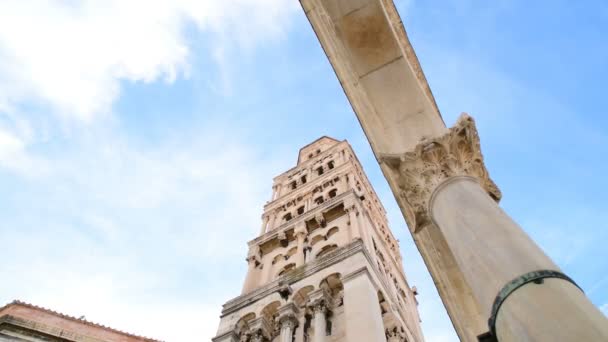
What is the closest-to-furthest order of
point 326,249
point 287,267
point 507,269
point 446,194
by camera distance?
point 507,269, point 446,194, point 326,249, point 287,267

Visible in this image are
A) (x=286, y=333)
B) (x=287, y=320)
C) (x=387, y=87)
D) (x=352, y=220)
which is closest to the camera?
(x=387, y=87)

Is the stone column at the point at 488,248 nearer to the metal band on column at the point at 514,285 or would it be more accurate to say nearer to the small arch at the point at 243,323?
the metal band on column at the point at 514,285

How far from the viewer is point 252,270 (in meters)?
19.7

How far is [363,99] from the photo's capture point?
21.6 ft

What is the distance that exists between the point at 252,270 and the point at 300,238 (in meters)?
2.53

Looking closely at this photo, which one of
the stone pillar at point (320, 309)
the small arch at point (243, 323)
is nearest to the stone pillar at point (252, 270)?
the small arch at point (243, 323)

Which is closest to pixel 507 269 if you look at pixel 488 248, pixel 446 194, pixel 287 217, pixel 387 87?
pixel 488 248

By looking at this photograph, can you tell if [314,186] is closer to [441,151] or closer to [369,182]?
[369,182]

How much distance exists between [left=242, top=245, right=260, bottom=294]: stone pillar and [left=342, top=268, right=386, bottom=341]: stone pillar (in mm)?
5253

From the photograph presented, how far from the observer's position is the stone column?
2.91m

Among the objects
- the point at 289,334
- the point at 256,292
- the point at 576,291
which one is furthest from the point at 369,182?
the point at 576,291

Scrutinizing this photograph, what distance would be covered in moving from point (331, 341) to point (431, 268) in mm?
6755

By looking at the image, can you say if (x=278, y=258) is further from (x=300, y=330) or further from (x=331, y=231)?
(x=300, y=330)

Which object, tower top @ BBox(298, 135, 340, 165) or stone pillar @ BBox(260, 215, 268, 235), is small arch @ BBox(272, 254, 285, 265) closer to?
stone pillar @ BBox(260, 215, 268, 235)
